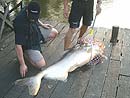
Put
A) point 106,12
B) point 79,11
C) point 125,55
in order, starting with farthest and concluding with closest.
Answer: point 106,12, point 125,55, point 79,11

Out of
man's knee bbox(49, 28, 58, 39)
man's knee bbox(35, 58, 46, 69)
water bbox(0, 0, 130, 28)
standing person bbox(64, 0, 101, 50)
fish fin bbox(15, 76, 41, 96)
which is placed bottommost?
water bbox(0, 0, 130, 28)

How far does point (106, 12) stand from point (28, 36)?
15.8ft

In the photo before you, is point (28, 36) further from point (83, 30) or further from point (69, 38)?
point (83, 30)

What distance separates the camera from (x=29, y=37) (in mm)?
4262

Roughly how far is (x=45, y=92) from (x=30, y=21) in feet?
3.40

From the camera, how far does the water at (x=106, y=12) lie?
7609 millimetres

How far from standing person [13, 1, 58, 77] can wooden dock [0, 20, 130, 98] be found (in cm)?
18

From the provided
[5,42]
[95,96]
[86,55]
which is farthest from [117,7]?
[95,96]

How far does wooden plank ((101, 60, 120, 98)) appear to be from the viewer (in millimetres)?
3736

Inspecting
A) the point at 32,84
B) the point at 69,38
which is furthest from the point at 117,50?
the point at 32,84

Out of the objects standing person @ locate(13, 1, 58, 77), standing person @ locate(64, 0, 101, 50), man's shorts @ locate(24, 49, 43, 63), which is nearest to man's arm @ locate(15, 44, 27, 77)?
standing person @ locate(13, 1, 58, 77)

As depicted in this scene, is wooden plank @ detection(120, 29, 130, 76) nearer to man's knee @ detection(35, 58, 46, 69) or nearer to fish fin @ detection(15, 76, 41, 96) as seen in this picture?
man's knee @ detection(35, 58, 46, 69)

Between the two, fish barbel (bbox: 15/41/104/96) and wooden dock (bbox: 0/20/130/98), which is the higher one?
fish barbel (bbox: 15/41/104/96)

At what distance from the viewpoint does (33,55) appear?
435 cm
